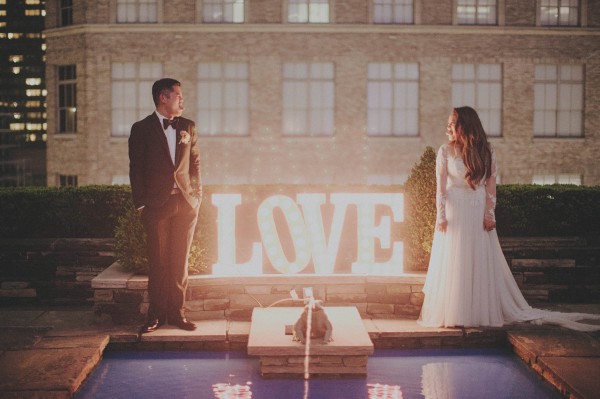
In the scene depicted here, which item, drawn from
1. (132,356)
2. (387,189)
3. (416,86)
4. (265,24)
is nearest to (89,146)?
(265,24)

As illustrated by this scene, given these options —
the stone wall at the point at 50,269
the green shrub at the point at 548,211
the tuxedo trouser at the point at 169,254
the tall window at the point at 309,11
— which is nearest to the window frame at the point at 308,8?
the tall window at the point at 309,11

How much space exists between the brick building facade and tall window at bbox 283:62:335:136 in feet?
0.15

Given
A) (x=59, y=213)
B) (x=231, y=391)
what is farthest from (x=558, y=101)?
(x=231, y=391)

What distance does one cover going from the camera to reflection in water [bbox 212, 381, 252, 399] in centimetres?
513

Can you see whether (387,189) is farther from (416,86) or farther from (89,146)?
(89,146)

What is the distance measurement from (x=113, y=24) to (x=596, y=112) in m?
16.2

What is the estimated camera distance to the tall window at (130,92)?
22234mm

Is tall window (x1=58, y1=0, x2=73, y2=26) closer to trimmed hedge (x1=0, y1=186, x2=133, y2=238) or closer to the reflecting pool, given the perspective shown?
trimmed hedge (x1=0, y1=186, x2=133, y2=238)

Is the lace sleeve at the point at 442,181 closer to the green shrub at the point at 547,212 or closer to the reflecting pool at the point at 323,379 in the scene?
the reflecting pool at the point at 323,379

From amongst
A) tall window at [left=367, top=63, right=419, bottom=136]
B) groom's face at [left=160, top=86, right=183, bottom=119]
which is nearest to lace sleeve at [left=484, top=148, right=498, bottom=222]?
groom's face at [left=160, top=86, right=183, bottom=119]

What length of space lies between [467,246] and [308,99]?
1596cm

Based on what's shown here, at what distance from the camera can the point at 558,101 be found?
74.8 ft

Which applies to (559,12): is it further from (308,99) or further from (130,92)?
(130,92)

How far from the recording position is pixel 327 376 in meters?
5.62
